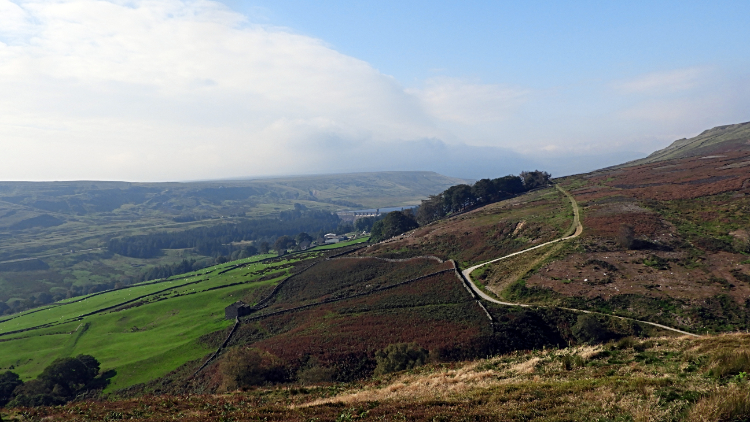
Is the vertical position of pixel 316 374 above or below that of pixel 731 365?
below

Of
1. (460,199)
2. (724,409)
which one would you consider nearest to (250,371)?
(724,409)

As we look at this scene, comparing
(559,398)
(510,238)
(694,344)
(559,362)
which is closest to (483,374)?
(559,362)

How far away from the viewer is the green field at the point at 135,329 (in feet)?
178

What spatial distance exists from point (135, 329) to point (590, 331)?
7495 centimetres

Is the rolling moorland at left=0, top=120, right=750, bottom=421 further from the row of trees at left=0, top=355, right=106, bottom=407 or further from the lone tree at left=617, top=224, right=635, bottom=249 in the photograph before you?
the row of trees at left=0, top=355, right=106, bottom=407

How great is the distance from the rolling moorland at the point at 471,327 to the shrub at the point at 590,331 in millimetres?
190

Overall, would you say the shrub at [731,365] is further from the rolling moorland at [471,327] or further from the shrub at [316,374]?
the shrub at [316,374]

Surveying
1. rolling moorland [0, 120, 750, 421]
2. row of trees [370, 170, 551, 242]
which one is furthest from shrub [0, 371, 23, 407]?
row of trees [370, 170, 551, 242]

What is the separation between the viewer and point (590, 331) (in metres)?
38.9

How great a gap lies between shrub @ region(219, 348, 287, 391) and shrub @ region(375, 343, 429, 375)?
1096 centimetres

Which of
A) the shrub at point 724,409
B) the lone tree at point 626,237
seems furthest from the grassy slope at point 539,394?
the lone tree at point 626,237

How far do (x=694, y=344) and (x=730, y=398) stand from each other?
13.2 m

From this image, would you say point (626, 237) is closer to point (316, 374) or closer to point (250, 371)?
point (316, 374)

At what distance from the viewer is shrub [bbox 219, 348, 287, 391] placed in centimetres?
3759
